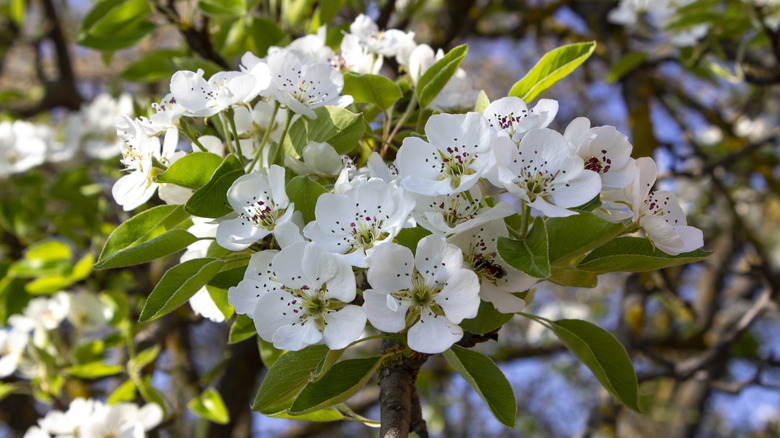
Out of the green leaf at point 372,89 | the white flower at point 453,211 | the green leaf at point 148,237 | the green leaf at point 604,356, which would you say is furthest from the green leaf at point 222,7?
the green leaf at point 604,356

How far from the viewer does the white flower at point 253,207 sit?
0.81m

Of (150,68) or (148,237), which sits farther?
(150,68)

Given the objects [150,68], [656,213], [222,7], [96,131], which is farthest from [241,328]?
[96,131]

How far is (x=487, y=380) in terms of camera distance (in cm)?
82

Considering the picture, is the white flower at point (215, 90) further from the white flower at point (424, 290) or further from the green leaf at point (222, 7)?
the green leaf at point (222, 7)

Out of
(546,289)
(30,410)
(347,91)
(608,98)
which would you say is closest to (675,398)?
(546,289)

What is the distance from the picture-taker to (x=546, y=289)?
5.61 m

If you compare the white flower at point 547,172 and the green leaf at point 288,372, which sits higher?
the white flower at point 547,172

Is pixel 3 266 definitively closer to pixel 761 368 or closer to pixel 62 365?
A: pixel 62 365

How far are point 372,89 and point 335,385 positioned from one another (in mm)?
455

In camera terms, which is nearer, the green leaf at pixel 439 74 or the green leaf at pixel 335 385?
the green leaf at pixel 335 385

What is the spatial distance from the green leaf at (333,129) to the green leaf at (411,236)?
0.17 meters

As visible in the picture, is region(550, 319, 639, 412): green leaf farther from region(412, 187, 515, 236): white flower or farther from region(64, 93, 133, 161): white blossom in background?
region(64, 93, 133, 161): white blossom in background

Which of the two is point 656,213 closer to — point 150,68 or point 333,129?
point 333,129
